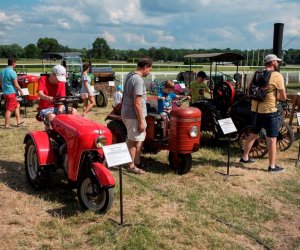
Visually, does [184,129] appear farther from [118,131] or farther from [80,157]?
[80,157]

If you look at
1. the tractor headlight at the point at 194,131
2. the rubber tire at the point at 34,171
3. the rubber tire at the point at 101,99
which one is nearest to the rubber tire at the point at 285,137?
the tractor headlight at the point at 194,131

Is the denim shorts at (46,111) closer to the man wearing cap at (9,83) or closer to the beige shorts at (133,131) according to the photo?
the beige shorts at (133,131)

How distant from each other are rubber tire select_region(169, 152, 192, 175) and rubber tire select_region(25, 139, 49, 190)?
208 centimetres

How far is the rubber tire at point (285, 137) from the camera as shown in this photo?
23.6 feet

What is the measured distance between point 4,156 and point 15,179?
137cm

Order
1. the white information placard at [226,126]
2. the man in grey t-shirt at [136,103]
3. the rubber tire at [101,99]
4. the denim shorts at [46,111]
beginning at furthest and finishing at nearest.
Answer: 1. the rubber tire at [101,99]
2. the white information placard at [226,126]
3. the denim shorts at [46,111]
4. the man in grey t-shirt at [136,103]

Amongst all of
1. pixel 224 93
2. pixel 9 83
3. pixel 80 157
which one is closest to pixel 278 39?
pixel 224 93

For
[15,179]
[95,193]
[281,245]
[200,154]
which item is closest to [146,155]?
[200,154]

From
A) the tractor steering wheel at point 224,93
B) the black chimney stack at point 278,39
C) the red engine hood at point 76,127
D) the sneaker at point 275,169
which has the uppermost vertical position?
the black chimney stack at point 278,39

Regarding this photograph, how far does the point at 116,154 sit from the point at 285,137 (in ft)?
14.9

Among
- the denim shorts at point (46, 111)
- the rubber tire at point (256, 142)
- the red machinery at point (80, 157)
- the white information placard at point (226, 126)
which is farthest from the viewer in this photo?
the rubber tire at point (256, 142)

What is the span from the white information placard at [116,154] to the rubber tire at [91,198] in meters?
0.43

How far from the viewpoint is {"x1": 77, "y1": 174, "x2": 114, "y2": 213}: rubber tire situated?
4.23 meters

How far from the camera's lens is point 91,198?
4.45 m
